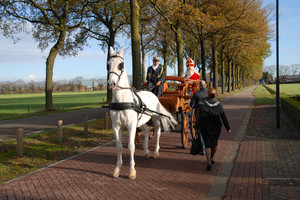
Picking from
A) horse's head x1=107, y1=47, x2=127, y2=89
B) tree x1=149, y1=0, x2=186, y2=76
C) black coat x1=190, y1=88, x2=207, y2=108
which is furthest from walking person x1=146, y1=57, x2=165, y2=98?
tree x1=149, y1=0, x2=186, y2=76

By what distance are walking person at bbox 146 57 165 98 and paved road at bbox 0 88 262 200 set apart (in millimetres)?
1971

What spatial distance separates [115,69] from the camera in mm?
4891

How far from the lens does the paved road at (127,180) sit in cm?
451

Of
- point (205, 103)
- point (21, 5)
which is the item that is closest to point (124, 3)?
point (21, 5)

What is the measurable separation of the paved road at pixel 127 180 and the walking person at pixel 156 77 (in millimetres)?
1971

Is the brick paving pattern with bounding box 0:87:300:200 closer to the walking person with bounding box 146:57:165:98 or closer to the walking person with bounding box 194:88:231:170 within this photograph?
the walking person with bounding box 194:88:231:170

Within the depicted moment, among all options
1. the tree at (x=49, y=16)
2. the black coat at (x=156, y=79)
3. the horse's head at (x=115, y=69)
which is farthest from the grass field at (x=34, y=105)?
the horse's head at (x=115, y=69)

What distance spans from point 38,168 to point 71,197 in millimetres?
2294

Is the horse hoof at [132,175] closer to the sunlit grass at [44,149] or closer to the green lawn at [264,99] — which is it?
the sunlit grass at [44,149]

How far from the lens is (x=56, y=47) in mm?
17969

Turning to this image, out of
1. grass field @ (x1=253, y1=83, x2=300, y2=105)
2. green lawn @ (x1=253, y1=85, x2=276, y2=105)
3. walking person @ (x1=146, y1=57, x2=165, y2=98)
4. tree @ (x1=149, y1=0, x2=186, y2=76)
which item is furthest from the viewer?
grass field @ (x1=253, y1=83, x2=300, y2=105)

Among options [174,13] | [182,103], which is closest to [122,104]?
[182,103]

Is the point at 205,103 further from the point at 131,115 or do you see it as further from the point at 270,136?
the point at 270,136

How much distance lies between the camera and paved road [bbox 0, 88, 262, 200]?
14.8 feet
